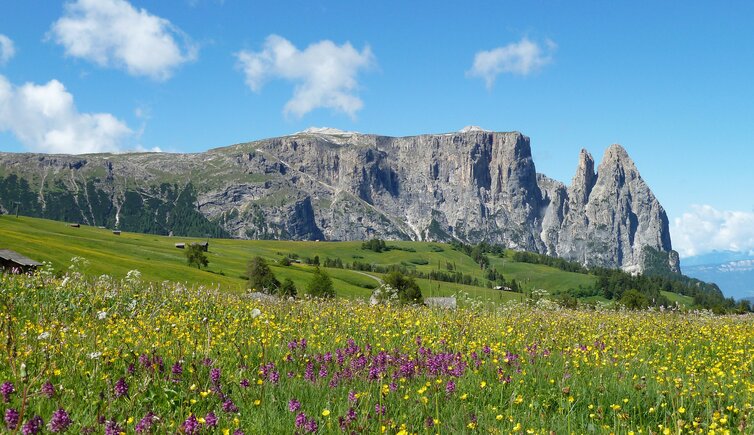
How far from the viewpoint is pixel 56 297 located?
14.7 metres

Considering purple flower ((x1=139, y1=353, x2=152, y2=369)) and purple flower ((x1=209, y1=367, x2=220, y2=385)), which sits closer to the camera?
purple flower ((x1=209, y1=367, x2=220, y2=385))

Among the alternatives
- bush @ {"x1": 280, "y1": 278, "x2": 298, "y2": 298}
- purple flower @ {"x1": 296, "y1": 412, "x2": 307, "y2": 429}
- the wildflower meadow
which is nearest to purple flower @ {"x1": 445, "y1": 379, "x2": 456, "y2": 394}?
the wildflower meadow

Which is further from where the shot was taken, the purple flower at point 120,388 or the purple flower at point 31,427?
the purple flower at point 120,388

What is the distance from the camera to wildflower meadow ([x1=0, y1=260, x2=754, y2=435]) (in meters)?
6.20

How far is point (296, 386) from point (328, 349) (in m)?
2.64

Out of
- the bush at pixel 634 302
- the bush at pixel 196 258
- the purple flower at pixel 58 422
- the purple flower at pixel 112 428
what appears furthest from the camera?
the bush at pixel 196 258

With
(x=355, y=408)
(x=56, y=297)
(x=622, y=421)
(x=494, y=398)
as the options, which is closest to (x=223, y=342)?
(x=355, y=408)

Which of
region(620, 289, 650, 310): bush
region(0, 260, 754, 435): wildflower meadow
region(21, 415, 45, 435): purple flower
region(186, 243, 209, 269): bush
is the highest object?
region(21, 415, 45, 435): purple flower

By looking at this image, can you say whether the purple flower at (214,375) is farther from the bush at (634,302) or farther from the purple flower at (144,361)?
the bush at (634,302)

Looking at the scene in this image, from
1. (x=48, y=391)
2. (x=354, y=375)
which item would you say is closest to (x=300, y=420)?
(x=354, y=375)

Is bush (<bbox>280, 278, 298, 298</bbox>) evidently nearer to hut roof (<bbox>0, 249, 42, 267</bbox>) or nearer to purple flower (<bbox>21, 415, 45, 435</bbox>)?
purple flower (<bbox>21, 415, 45, 435</bbox>)

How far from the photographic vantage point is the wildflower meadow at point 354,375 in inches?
244

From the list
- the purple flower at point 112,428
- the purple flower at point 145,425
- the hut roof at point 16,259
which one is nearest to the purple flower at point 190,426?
the purple flower at point 145,425

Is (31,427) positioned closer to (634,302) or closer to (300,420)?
(300,420)
